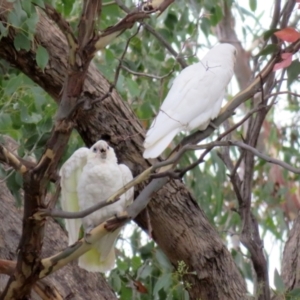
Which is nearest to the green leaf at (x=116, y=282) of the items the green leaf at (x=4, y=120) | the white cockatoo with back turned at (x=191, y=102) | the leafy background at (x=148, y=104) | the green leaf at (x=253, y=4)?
the leafy background at (x=148, y=104)

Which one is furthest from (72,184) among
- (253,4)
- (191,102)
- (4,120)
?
(253,4)

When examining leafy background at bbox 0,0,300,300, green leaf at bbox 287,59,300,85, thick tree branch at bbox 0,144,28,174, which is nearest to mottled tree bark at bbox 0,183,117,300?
leafy background at bbox 0,0,300,300

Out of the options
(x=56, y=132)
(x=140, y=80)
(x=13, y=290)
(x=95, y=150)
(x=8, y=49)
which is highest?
(x=140, y=80)

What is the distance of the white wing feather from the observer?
187 cm

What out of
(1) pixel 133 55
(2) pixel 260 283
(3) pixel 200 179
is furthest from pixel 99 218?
(1) pixel 133 55

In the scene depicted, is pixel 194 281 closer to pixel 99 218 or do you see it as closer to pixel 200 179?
pixel 99 218

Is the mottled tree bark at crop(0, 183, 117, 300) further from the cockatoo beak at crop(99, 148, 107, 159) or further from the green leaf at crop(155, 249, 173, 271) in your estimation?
the cockatoo beak at crop(99, 148, 107, 159)

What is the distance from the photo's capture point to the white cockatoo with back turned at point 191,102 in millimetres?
1906

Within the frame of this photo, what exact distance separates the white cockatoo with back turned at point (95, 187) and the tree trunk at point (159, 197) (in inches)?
5.1

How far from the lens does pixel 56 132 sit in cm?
142

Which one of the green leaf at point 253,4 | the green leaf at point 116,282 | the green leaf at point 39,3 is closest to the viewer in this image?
the green leaf at point 39,3

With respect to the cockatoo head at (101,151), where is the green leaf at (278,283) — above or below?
below

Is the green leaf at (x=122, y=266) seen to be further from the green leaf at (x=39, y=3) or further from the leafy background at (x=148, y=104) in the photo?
the green leaf at (x=39, y=3)

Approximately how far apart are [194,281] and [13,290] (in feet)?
1.93
